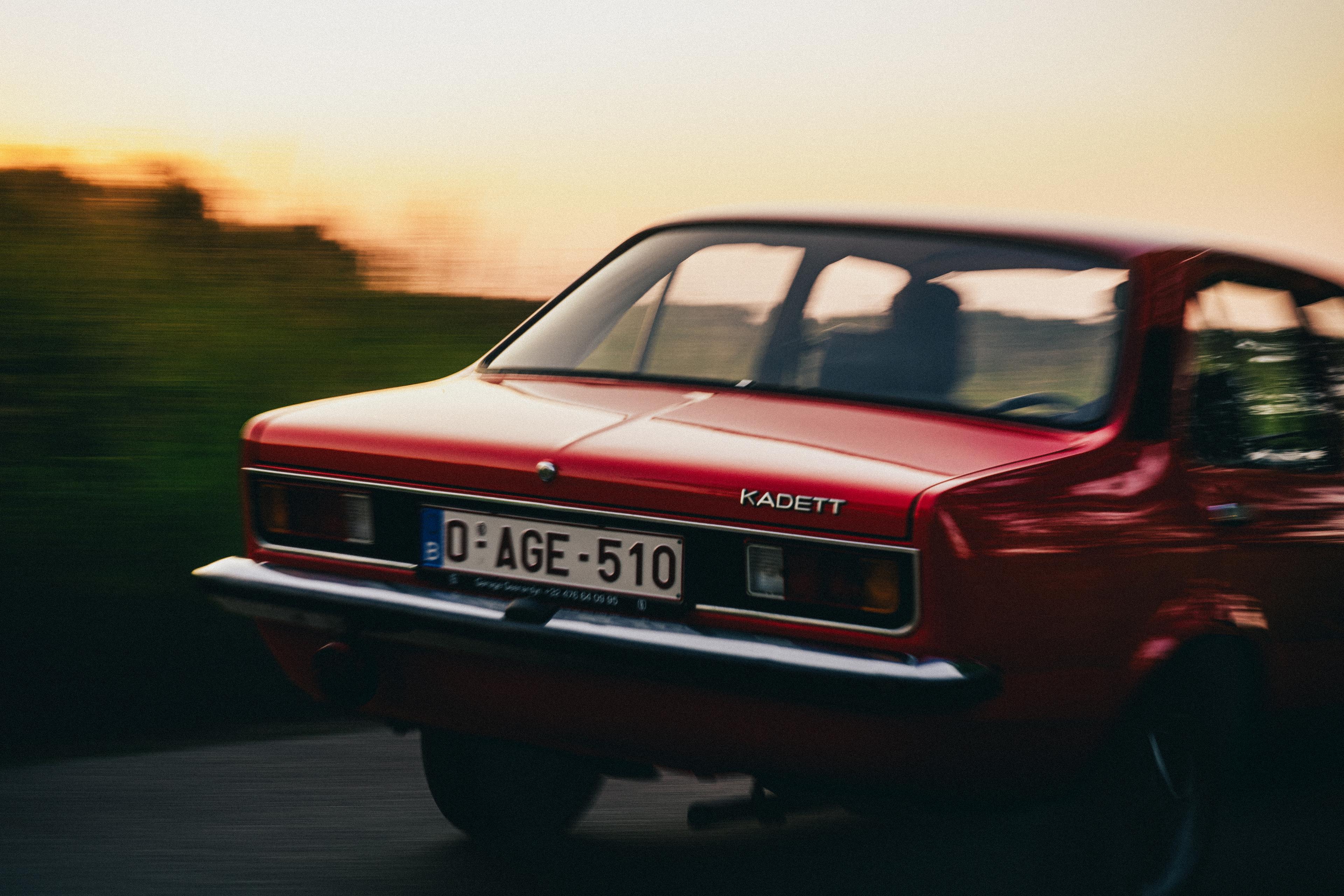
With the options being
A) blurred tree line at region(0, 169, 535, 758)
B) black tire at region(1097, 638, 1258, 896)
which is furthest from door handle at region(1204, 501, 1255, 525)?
blurred tree line at region(0, 169, 535, 758)

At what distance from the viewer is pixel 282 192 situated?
7395mm

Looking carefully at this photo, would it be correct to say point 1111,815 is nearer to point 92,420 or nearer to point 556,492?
point 556,492

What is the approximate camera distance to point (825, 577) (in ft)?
9.00

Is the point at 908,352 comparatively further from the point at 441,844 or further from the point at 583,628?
the point at 441,844

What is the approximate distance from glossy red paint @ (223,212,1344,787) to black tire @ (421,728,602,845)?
2.05 ft

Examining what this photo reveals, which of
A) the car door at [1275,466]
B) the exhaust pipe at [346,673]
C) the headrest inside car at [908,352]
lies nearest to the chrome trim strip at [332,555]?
the exhaust pipe at [346,673]

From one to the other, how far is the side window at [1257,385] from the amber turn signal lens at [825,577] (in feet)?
3.45

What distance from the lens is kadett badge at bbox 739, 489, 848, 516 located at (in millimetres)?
2693

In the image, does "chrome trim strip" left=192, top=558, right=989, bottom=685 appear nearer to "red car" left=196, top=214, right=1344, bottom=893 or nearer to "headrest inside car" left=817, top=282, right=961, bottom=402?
"red car" left=196, top=214, right=1344, bottom=893

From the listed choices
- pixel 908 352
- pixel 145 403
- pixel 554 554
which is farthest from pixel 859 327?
pixel 145 403

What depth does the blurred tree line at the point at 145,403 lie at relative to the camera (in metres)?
5.25

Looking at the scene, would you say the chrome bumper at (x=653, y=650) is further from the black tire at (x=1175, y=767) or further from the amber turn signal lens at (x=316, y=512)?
the black tire at (x=1175, y=767)

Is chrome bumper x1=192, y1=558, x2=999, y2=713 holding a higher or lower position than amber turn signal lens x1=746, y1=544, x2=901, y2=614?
lower

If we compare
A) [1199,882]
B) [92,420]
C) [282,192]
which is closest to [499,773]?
[1199,882]
